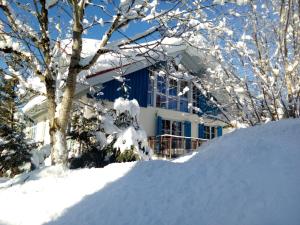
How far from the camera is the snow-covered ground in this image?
3.69m

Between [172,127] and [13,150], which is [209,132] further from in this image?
[13,150]

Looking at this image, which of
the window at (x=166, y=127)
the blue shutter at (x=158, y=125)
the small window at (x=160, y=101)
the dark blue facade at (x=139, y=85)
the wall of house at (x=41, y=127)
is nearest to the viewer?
the dark blue facade at (x=139, y=85)

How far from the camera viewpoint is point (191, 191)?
434 cm

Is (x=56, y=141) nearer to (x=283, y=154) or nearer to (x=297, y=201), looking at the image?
(x=283, y=154)

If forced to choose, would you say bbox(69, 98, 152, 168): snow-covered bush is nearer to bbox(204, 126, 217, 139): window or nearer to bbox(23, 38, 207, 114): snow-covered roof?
bbox(23, 38, 207, 114): snow-covered roof

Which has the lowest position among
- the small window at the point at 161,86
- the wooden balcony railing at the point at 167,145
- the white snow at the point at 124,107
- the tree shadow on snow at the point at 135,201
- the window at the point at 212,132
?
the tree shadow on snow at the point at 135,201

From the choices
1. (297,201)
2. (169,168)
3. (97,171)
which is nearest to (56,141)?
(97,171)

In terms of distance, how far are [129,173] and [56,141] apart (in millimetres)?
2442

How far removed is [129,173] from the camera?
18.1 feet

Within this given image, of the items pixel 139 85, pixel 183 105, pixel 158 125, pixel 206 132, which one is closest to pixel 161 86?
pixel 183 105

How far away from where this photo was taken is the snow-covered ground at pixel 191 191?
3.69 metres

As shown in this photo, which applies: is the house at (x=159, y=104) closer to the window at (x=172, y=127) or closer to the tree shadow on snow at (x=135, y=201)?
the window at (x=172, y=127)

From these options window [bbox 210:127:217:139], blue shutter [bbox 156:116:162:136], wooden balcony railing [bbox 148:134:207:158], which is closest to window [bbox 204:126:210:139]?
window [bbox 210:127:217:139]

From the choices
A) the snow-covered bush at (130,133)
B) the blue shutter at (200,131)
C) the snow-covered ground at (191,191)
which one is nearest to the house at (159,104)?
the blue shutter at (200,131)
